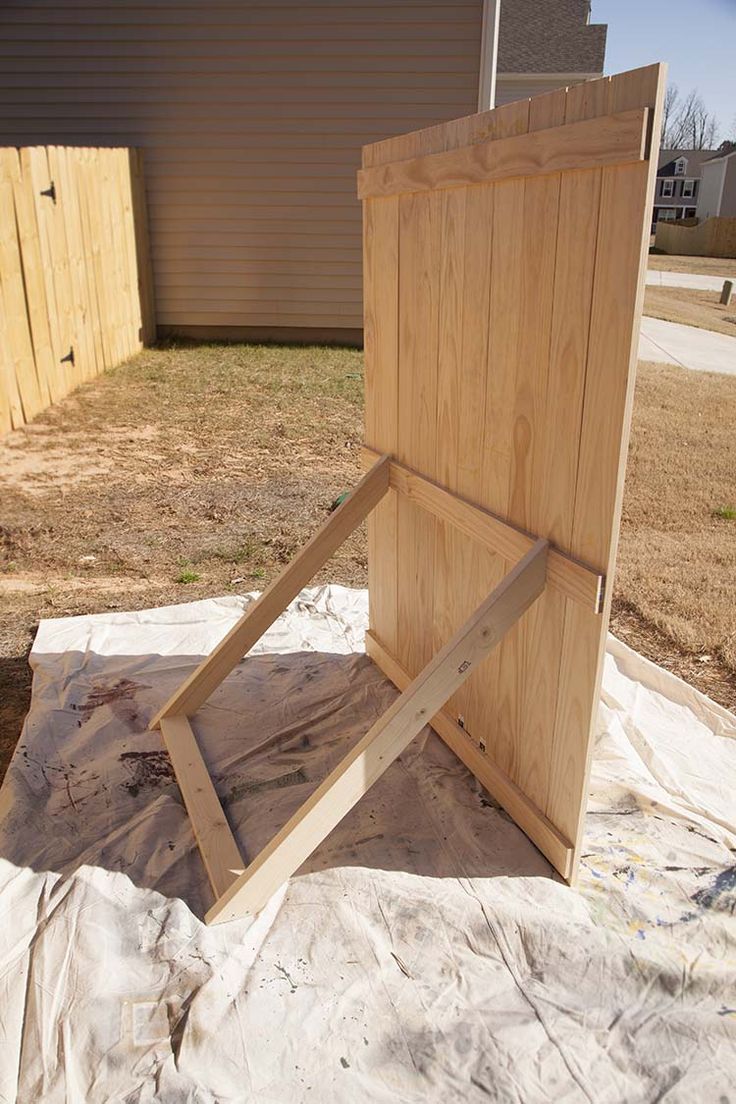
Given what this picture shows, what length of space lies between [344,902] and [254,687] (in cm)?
126

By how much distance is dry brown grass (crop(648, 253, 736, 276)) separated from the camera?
25.7 metres

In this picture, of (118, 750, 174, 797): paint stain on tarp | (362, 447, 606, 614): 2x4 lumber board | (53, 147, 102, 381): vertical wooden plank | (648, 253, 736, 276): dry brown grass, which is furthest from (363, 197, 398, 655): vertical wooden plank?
(648, 253, 736, 276): dry brown grass

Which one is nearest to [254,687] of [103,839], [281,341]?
[103,839]

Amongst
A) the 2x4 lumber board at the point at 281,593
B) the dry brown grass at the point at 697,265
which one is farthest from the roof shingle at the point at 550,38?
the 2x4 lumber board at the point at 281,593

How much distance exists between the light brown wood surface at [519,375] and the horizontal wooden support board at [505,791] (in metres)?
0.02

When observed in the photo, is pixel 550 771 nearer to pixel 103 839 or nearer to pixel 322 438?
pixel 103 839

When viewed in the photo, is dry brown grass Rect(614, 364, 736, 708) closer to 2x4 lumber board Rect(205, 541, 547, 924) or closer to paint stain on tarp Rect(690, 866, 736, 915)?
paint stain on tarp Rect(690, 866, 736, 915)

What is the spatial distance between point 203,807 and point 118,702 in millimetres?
828

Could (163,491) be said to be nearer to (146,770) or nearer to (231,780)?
(146,770)

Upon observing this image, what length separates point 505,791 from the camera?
265 centimetres

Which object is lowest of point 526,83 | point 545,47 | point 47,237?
point 47,237

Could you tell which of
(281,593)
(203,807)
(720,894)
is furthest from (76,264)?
(720,894)

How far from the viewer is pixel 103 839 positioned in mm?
2553

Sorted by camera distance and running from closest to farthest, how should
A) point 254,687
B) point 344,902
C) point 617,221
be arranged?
point 617,221 → point 344,902 → point 254,687
